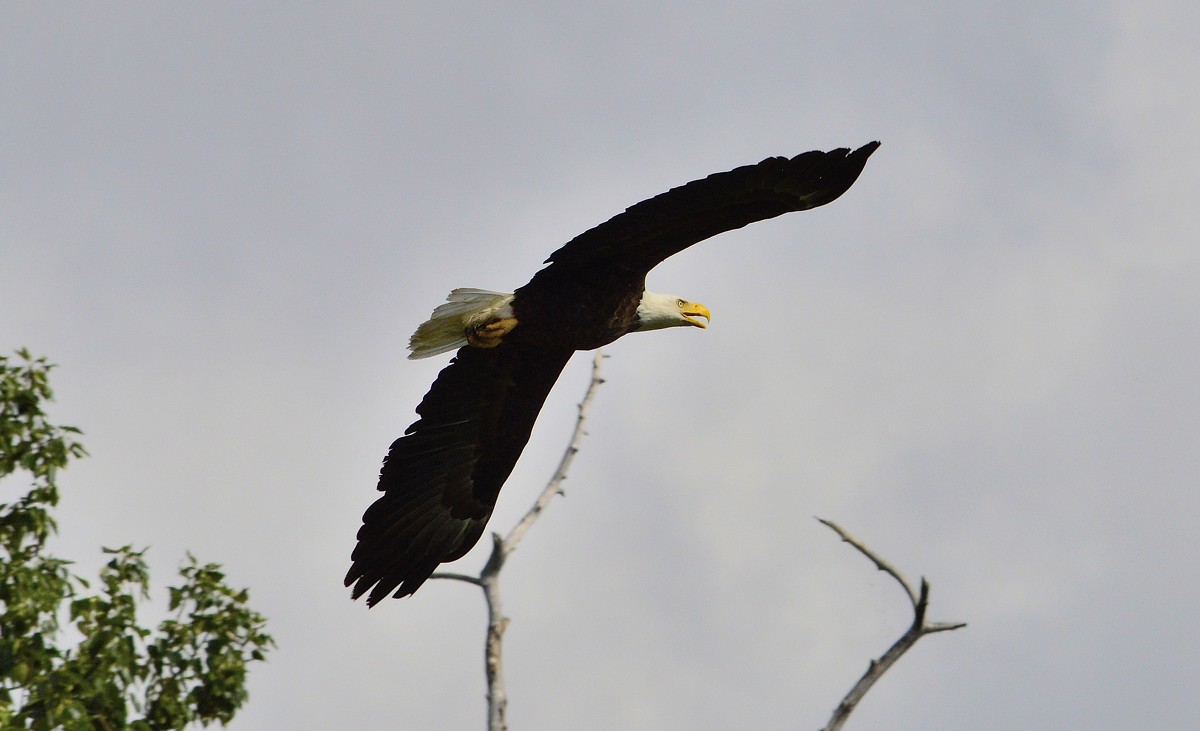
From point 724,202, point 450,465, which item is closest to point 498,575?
point 450,465

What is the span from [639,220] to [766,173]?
2.02 feet

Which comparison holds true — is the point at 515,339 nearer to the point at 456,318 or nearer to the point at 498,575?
the point at 456,318

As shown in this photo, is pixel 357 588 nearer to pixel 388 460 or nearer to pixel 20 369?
pixel 388 460

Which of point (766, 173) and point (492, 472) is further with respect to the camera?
point (492, 472)

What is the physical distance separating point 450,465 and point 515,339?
107 centimetres

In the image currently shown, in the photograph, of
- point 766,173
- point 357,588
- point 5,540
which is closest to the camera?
point 766,173

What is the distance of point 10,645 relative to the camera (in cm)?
664

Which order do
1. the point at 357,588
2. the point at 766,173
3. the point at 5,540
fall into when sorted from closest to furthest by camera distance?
the point at 766,173
the point at 5,540
the point at 357,588

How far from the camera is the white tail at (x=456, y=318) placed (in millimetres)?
Result: 7619

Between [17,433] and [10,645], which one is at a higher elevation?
[17,433]

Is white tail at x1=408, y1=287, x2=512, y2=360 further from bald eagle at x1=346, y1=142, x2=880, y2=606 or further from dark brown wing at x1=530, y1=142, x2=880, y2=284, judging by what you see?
dark brown wing at x1=530, y1=142, x2=880, y2=284

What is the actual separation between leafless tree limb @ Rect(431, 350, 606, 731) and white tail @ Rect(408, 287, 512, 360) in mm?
1439

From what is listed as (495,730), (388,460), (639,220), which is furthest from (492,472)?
(639,220)

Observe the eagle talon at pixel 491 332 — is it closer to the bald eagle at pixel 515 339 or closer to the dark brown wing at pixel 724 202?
the bald eagle at pixel 515 339
